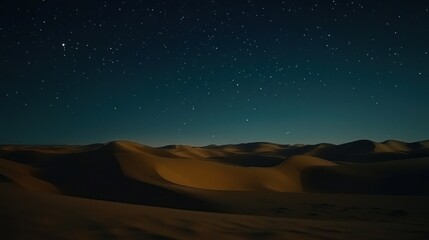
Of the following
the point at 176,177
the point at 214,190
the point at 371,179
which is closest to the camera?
Answer: the point at 214,190

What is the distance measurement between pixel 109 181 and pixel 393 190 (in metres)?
20.3

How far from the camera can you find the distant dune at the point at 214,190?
19.9 ft

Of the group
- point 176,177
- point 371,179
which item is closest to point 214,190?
point 176,177

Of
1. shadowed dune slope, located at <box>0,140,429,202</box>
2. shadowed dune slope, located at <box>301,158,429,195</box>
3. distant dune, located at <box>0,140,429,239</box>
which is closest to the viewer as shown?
distant dune, located at <box>0,140,429,239</box>

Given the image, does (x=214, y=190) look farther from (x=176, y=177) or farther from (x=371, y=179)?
(x=371, y=179)

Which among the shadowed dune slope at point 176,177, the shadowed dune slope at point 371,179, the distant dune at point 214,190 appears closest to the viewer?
the distant dune at point 214,190

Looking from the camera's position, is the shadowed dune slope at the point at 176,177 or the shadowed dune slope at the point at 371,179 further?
the shadowed dune slope at the point at 371,179

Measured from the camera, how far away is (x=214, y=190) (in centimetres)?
1798

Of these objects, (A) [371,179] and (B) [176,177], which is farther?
(A) [371,179]

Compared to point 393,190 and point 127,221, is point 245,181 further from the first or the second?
point 127,221

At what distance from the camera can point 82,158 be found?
28641mm

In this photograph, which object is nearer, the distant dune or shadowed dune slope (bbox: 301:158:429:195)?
the distant dune

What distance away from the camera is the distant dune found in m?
6.05

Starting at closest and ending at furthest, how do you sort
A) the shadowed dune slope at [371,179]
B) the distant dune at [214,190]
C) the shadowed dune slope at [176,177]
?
the distant dune at [214,190] < the shadowed dune slope at [176,177] < the shadowed dune slope at [371,179]
